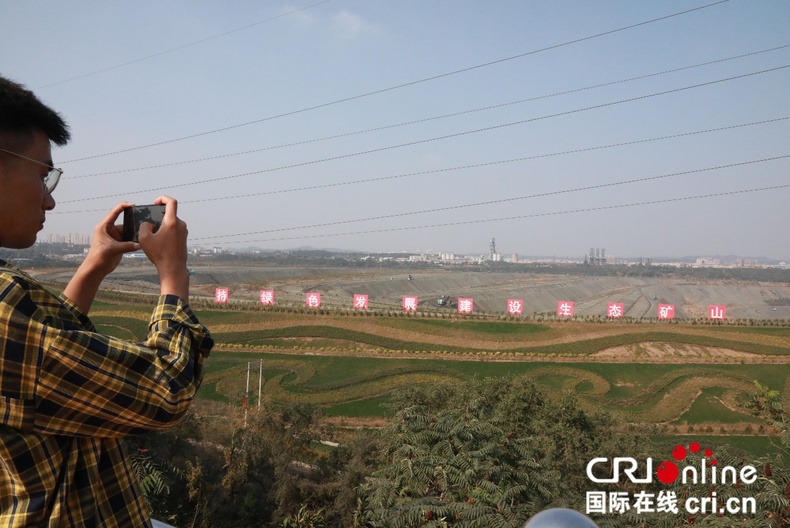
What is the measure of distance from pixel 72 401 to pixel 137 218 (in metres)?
0.49

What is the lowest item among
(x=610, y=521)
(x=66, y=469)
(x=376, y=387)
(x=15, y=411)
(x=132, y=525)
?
(x=376, y=387)

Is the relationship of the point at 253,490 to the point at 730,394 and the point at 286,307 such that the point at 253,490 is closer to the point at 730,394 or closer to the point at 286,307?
the point at 730,394

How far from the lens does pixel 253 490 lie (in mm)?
6984

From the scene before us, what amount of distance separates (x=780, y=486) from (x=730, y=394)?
1325 cm

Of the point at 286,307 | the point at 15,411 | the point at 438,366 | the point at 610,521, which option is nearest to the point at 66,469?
the point at 15,411

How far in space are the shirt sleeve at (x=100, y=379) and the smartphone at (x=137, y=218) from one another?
27cm

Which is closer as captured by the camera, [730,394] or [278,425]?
[278,425]

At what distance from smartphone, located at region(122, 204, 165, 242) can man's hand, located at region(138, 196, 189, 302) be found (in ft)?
0.12

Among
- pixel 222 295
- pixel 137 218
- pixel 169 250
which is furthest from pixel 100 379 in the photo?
pixel 222 295

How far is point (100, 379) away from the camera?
Answer: 842 mm

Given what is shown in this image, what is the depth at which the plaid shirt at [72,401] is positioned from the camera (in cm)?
81

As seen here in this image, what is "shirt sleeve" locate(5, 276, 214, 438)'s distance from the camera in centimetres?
81

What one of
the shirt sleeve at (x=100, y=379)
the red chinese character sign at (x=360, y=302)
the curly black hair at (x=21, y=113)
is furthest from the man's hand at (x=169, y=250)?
the red chinese character sign at (x=360, y=302)

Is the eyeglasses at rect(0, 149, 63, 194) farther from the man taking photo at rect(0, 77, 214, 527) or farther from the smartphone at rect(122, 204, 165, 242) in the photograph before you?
the smartphone at rect(122, 204, 165, 242)
